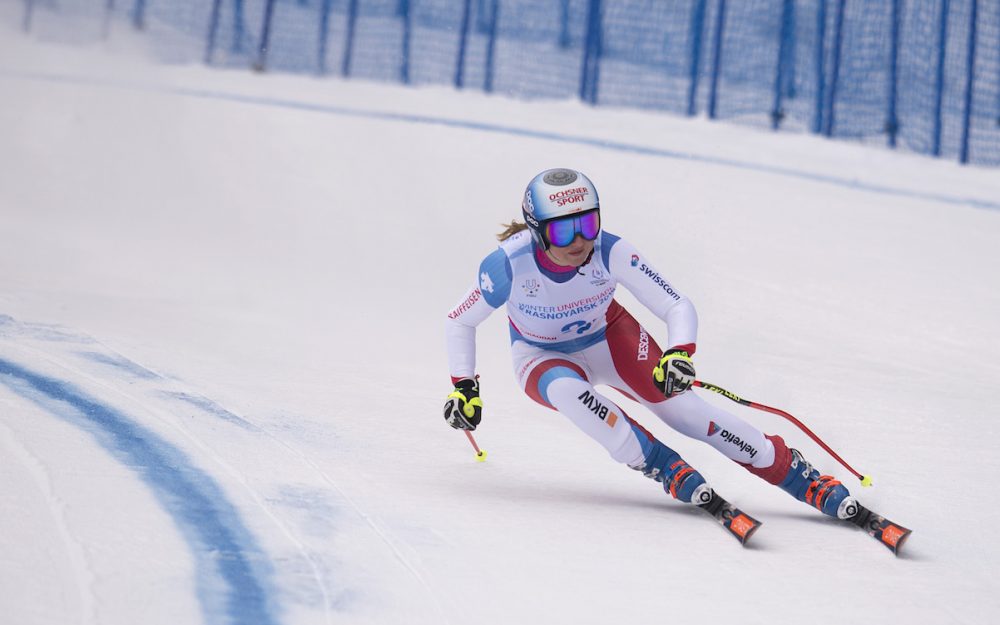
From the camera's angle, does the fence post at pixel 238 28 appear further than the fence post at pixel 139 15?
No

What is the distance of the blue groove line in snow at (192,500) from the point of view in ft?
8.77

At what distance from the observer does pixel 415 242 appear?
888cm

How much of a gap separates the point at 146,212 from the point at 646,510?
276 inches

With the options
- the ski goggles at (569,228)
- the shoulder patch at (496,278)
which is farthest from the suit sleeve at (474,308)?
the ski goggles at (569,228)

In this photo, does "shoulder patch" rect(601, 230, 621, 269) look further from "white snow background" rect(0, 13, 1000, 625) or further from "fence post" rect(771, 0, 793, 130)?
"fence post" rect(771, 0, 793, 130)

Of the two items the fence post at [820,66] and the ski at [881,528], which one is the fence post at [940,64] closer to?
the fence post at [820,66]

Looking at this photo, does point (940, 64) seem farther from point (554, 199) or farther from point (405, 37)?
point (554, 199)

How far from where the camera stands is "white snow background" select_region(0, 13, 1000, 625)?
2990mm

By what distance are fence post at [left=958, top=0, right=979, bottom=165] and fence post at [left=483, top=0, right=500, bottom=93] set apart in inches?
184

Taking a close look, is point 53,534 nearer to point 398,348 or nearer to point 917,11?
point 398,348

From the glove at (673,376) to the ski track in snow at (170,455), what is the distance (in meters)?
1.09

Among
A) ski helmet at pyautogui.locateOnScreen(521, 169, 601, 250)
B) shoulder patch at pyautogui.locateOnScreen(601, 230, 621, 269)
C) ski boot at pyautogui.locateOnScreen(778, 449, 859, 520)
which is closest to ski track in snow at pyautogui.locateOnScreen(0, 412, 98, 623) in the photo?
ski helmet at pyautogui.locateOnScreen(521, 169, 601, 250)

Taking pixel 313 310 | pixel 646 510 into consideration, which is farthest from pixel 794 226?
pixel 646 510

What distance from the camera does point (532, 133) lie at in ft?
34.9
